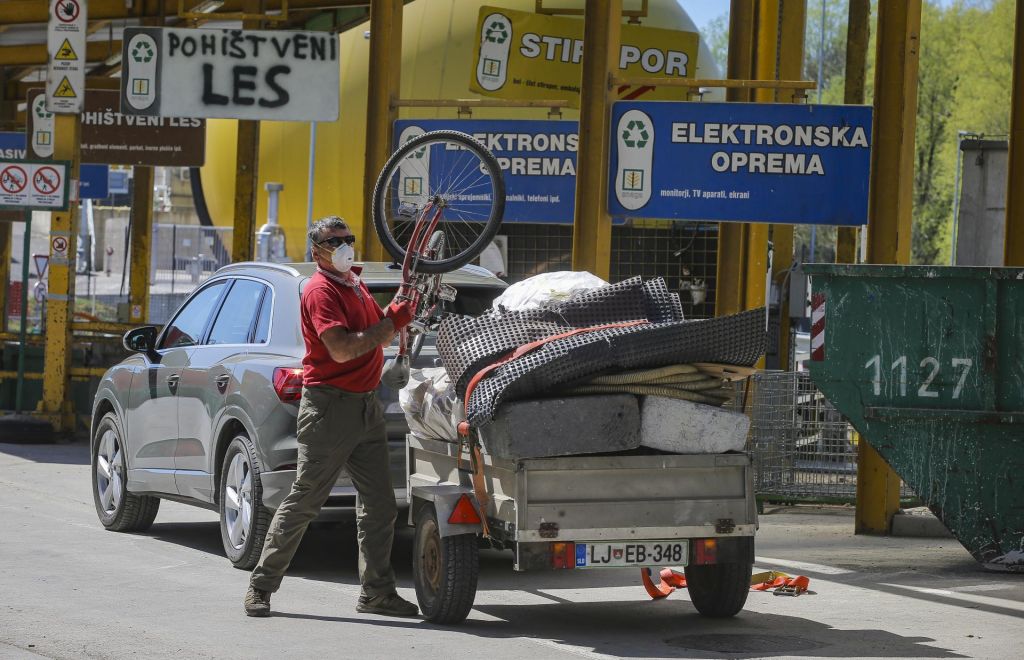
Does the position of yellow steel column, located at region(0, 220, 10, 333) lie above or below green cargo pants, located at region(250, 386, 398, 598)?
above

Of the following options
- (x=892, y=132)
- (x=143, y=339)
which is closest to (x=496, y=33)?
(x=892, y=132)

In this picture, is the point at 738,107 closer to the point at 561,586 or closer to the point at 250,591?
the point at 561,586

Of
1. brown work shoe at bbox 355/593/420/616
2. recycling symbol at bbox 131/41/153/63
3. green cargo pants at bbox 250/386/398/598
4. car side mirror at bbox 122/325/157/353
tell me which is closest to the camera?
green cargo pants at bbox 250/386/398/598

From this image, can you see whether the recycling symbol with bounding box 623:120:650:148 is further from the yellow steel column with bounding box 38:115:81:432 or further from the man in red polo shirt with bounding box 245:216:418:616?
the yellow steel column with bounding box 38:115:81:432

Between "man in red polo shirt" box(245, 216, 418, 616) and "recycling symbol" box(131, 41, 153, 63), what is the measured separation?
22.7ft

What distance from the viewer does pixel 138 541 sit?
10.4 m

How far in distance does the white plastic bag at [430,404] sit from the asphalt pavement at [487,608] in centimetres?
96

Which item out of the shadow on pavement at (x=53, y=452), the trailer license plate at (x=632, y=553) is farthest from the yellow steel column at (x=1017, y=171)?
the shadow on pavement at (x=53, y=452)

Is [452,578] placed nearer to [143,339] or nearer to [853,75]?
[143,339]

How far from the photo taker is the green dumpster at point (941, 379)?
929cm

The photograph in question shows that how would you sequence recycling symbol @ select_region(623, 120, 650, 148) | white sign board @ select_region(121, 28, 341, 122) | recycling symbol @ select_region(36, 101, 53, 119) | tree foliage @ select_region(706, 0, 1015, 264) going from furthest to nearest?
tree foliage @ select_region(706, 0, 1015, 264) < recycling symbol @ select_region(36, 101, 53, 119) < white sign board @ select_region(121, 28, 341, 122) < recycling symbol @ select_region(623, 120, 650, 148)

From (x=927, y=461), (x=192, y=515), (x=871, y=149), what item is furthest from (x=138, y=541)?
(x=871, y=149)

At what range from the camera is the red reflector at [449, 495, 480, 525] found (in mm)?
7395

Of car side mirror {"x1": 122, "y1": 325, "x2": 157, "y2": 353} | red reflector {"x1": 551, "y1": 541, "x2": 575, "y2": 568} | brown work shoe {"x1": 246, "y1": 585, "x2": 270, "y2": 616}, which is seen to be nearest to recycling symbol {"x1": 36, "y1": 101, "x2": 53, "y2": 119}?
car side mirror {"x1": 122, "y1": 325, "x2": 157, "y2": 353}
